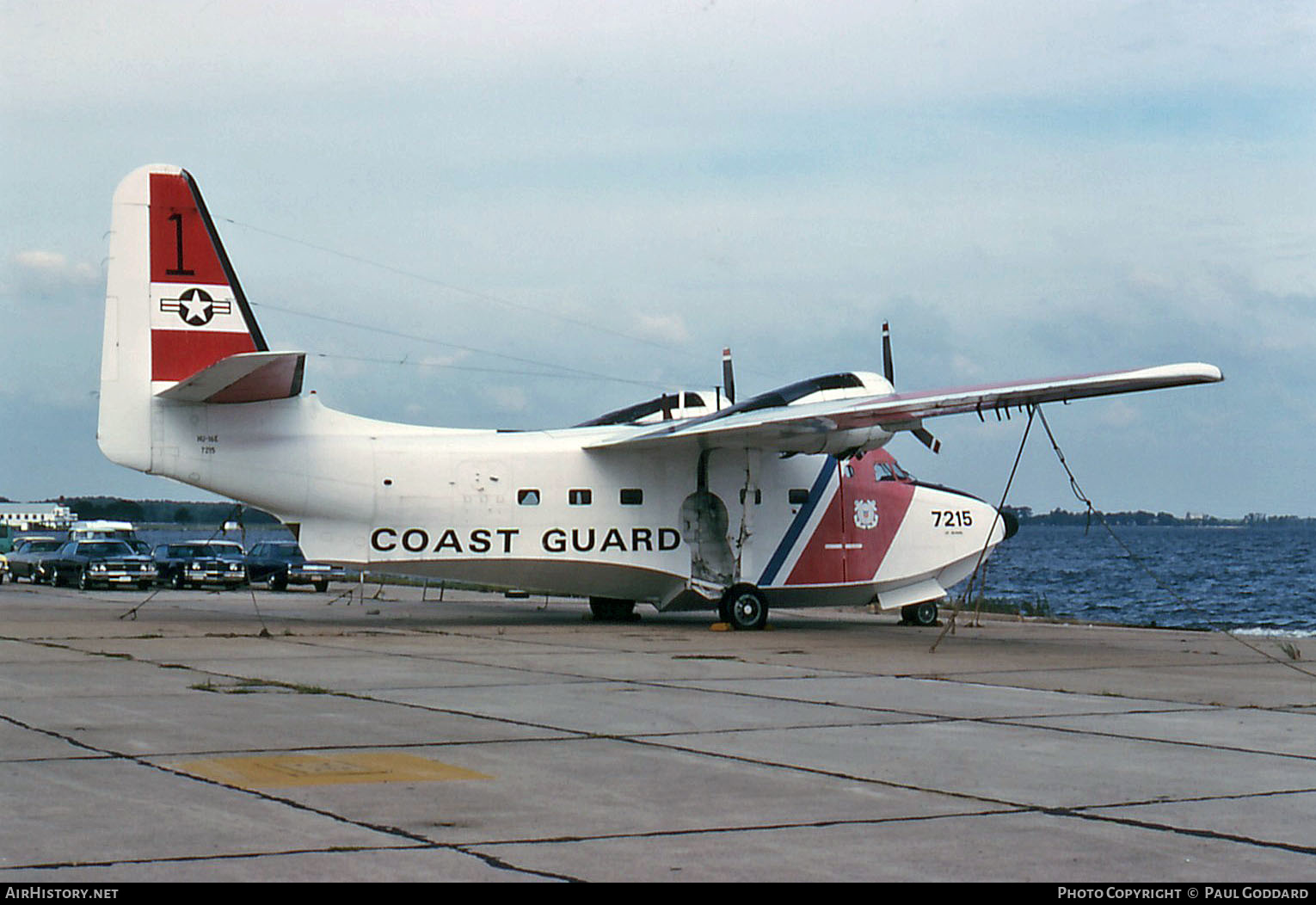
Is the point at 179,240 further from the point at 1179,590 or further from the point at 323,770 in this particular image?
the point at 1179,590

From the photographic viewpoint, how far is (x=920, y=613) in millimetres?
25656

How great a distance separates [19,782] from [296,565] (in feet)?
107

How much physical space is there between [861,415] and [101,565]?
26.3 metres

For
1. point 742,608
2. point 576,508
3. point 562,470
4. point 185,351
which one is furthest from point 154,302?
point 742,608

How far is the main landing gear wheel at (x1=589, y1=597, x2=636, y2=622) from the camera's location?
25141 mm

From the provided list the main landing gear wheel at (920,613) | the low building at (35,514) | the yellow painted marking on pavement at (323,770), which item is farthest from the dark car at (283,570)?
the low building at (35,514)

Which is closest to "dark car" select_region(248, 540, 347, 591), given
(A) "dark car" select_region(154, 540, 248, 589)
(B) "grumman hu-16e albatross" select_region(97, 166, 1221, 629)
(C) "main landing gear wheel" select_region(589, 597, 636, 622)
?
(A) "dark car" select_region(154, 540, 248, 589)

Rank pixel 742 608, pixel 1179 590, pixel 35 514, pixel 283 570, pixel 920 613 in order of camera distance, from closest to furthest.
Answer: pixel 742 608
pixel 920 613
pixel 283 570
pixel 1179 590
pixel 35 514

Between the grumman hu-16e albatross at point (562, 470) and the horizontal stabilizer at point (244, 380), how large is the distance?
0.05 metres

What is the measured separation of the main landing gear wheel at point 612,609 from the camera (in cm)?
2514

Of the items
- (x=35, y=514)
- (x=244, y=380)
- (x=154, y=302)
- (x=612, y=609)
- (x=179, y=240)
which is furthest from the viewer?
(x=35, y=514)

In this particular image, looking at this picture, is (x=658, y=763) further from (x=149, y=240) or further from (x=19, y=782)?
(x=149, y=240)

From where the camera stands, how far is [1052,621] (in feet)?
92.7

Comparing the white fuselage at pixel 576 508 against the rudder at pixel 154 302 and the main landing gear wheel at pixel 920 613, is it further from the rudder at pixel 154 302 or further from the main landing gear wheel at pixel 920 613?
the main landing gear wheel at pixel 920 613
